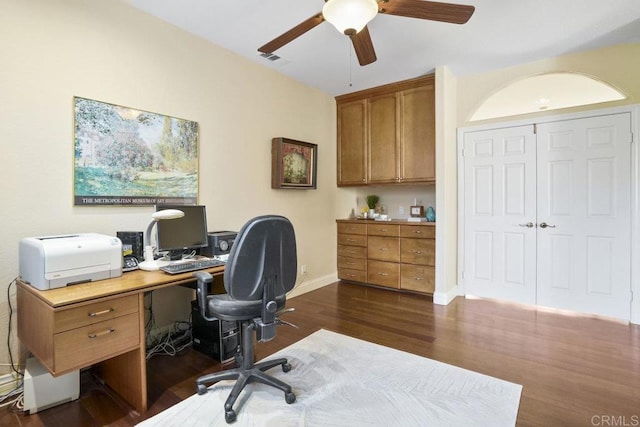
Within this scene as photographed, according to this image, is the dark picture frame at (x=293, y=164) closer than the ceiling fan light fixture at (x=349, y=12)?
No

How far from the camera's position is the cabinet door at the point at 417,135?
3930mm

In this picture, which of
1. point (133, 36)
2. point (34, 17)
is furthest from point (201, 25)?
point (34, 17)

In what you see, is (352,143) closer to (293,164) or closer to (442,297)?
(293,164)

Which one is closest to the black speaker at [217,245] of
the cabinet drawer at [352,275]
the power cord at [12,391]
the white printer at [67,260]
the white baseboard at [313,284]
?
the white printer at [67,260]

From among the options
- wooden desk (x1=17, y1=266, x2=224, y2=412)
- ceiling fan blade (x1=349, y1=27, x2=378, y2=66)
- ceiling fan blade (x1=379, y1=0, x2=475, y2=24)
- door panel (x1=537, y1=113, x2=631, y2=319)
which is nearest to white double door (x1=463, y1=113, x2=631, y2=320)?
door panel (x1=537, y1=113, x2=631, y2=319)

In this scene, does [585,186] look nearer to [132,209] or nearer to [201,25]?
[201,25]

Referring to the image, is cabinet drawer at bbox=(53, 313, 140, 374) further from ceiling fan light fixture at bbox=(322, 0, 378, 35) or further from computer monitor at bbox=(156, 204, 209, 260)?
ceiling fan light fixture at bbox=(322, 0, 378, 35)

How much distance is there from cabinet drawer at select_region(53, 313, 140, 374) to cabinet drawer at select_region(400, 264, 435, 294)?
10.6ft

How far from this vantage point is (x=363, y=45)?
230 cm

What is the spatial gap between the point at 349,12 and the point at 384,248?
3.14 meters

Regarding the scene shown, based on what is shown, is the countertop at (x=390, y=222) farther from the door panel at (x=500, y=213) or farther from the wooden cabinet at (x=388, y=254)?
the door panel at (x=500, y=213)

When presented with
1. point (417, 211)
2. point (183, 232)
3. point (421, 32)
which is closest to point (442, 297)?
point (417, 211)

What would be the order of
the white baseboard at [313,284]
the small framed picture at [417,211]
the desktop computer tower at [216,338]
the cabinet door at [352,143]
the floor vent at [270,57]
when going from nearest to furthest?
the desktop computer tower at [216,338], the floor vent at [270,57], the white baseboard at [313,284], the small framed picture at [417,211], the cabinet door at [352,143]

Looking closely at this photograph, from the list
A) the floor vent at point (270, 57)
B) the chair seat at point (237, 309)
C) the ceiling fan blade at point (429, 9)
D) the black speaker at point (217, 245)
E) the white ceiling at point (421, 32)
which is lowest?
the chair seat at point (237, 309)
